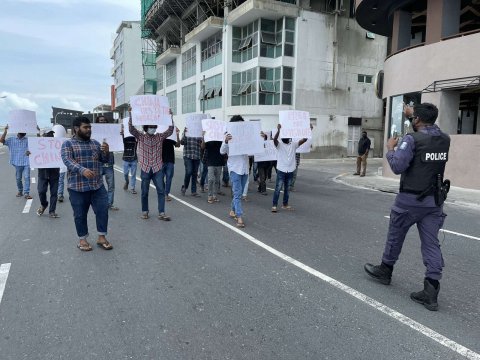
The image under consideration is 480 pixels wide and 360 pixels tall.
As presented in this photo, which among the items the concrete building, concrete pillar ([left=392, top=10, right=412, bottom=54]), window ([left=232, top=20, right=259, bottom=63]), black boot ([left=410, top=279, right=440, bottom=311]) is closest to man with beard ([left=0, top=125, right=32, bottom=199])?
black boot ([left=410, top=279, right=440, bottom=311])

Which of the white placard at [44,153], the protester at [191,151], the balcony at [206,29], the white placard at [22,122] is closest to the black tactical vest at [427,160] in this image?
the white placard at [44,153]

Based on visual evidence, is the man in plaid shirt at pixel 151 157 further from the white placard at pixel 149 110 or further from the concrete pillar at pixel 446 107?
the concrete pillar at pixel 446 107

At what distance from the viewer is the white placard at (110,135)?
7.15m

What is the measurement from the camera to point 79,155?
521 cm

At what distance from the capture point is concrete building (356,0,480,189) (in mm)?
12648

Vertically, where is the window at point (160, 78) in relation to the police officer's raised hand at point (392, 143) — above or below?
above

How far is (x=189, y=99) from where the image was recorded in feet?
127

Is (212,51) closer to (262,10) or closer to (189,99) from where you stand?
(189,99)

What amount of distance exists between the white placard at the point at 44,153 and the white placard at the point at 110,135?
34.4 inches

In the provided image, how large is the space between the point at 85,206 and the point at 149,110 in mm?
2482

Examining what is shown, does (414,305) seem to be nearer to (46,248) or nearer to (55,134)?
(46,248)

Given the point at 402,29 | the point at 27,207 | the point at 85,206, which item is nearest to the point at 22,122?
the point at 27,207

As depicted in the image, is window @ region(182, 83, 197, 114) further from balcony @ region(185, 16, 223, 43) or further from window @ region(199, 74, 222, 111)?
balcony @ region(185, 16, 223, 43)

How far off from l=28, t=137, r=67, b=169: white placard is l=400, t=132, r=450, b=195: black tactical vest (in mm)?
6285
